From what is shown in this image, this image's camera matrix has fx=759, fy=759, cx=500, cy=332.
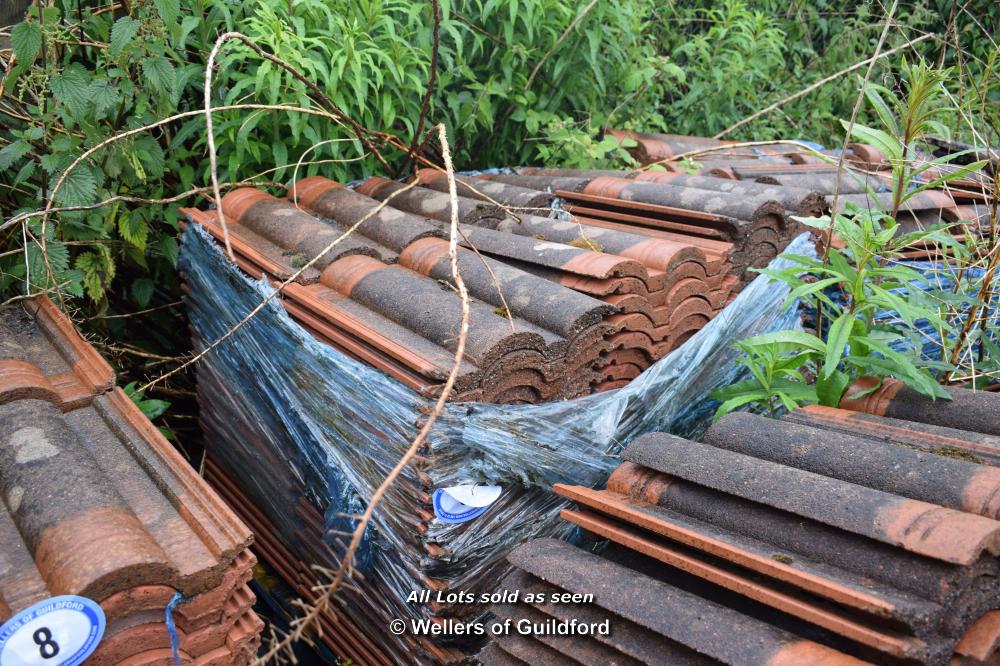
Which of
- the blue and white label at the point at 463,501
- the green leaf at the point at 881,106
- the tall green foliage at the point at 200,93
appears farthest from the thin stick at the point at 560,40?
the blue and white label at the point at 463,501

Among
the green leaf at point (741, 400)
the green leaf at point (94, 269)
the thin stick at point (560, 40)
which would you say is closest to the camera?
the green leaf at point (741, 400)

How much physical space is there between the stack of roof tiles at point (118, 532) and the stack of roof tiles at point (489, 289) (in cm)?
74

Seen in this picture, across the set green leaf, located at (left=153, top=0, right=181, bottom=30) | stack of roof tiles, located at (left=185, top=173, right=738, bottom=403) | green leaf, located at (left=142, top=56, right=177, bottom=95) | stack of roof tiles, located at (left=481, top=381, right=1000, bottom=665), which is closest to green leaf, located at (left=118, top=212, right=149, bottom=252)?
stack of roof tiles, located at (left=185, top=173, right=738, bottom=403)

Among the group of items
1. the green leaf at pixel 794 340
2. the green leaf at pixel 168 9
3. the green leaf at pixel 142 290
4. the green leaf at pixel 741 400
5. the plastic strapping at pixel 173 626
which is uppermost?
the green leaf at pixel 794 340

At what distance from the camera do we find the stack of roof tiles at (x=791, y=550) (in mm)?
1735

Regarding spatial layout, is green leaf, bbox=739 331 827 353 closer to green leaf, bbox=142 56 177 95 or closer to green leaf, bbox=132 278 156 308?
green leaf, bbox=142 56 177 95

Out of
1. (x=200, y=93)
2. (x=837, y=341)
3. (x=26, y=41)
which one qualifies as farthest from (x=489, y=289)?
(x=200, y=93)

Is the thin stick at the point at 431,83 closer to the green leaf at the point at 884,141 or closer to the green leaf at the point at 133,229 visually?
the green leaf at the point at 133,229

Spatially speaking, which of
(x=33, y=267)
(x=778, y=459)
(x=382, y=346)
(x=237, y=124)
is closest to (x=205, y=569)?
(x=382, y=346)

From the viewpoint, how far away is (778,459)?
228 centimetres

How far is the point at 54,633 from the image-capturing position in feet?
5.58

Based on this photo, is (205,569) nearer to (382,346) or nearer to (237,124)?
(382,346)

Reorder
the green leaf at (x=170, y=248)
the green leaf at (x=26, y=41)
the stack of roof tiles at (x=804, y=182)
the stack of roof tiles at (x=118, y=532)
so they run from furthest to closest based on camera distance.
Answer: the green leaf at (x=170, y=248), the stack of roof tiles at (x=804, y=182), the green leaf at (x=26, y=41), the stack of roof tiles at (x=118, y=532)

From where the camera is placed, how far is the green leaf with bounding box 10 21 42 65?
2.92 metres
